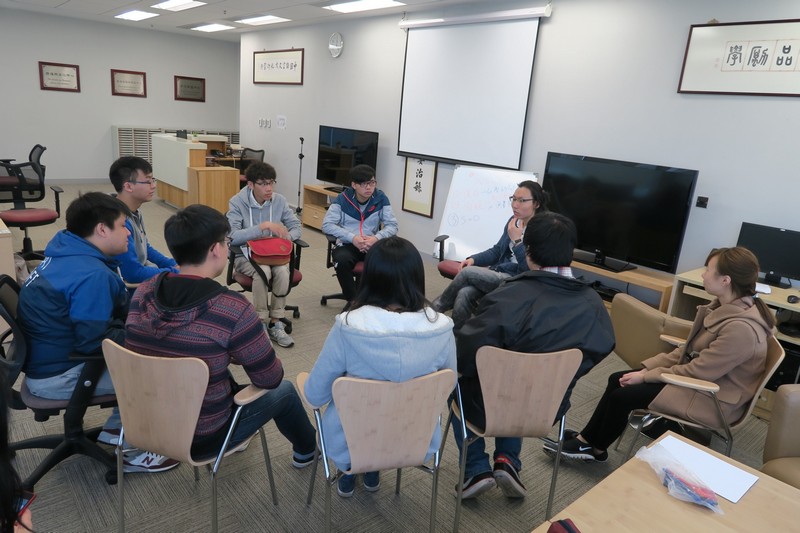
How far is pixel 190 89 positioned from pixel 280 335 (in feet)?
26.1

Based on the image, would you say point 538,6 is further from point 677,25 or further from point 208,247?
point 208,247

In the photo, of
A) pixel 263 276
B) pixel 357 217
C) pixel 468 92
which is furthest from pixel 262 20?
pixel 263 276

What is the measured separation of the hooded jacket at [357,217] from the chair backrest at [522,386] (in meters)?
2.24

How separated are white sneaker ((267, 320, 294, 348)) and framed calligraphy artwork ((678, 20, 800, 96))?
3.24m

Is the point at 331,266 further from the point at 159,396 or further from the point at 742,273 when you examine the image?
the point at 742,273

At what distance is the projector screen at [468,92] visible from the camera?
14.9 ft

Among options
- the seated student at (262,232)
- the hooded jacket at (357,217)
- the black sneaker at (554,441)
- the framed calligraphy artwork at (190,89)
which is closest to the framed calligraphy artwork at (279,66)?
the framed calligraphy artwork at (190,89)

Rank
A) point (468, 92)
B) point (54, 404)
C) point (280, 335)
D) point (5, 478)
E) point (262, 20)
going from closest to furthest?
point (5, 478), point (54, 404), point (280, 335), point (468, 92), point (262, 20)

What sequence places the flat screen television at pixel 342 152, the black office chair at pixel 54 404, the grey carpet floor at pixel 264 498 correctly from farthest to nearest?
1. the flat screen television at pixel 342 152
2. the grey carpet floor at pixel 264 498
3. the black office chair at pixel 54 404

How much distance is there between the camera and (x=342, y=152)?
20.8 ft

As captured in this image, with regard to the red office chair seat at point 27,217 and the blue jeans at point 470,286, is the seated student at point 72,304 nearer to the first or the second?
the blue jeans at point 470,286

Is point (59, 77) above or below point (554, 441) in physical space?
above

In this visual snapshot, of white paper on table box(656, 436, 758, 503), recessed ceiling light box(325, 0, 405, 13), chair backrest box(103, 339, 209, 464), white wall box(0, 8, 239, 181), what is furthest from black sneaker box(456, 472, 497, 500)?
Result: white wall box(0, 8, 239, 181)

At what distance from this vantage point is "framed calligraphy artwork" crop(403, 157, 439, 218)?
5.52 m
